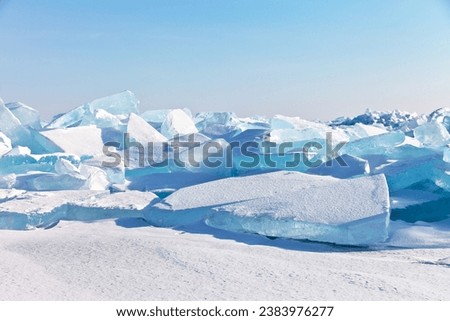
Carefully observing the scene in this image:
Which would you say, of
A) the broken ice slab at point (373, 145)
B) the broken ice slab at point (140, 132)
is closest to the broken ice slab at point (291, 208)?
the broken ice slab at point (373, 145)

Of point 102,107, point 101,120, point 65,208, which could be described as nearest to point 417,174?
point 65,208

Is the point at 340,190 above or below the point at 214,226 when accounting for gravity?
above

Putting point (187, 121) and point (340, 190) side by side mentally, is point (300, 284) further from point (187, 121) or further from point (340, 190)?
point (187, 121)

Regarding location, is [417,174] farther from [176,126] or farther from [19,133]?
[19,133]

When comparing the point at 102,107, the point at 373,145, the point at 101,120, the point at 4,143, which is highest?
the point at 102,107

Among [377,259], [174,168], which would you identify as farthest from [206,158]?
[377,259]
